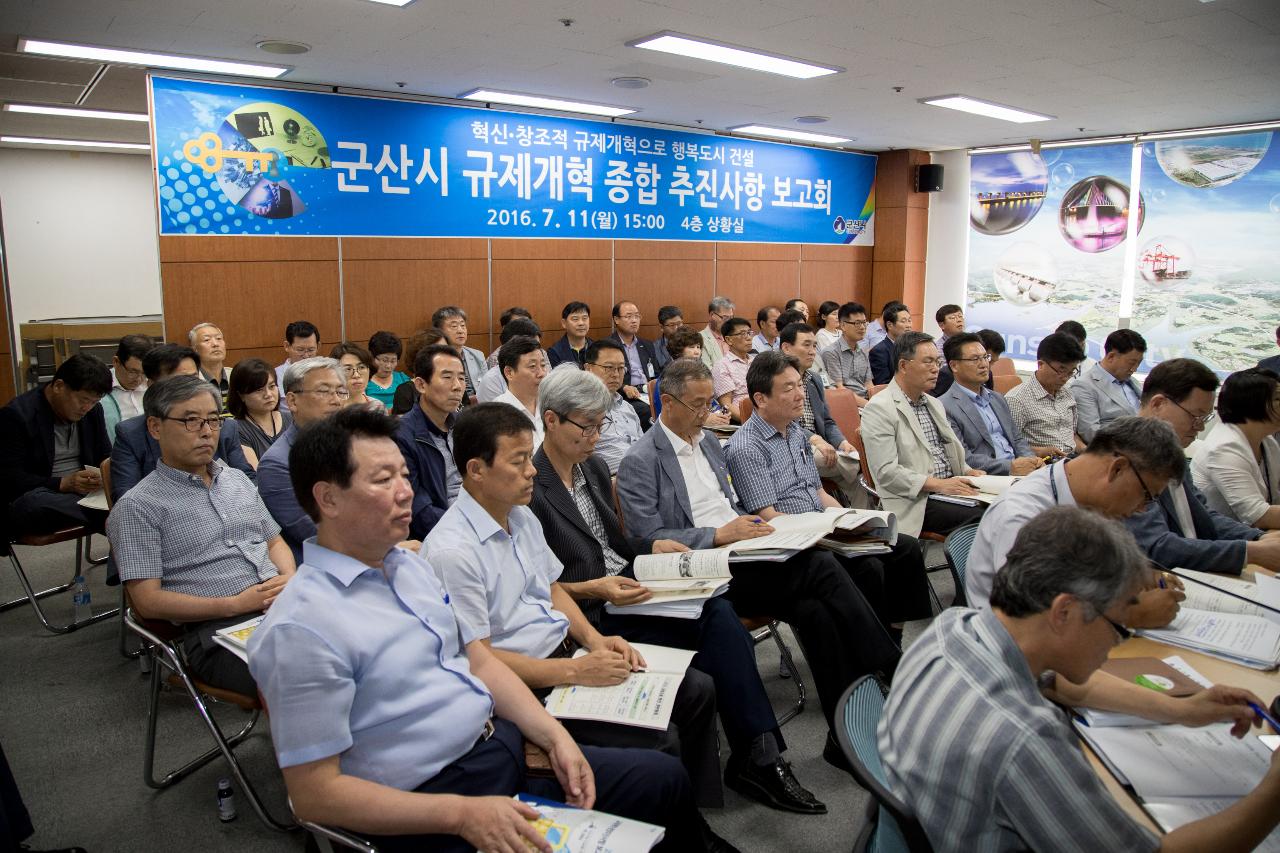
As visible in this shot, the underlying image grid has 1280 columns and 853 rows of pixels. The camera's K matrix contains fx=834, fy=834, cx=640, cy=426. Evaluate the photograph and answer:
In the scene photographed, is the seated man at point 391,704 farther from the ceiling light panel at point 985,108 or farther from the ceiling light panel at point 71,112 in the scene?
the ceiling light panel at point 71,112

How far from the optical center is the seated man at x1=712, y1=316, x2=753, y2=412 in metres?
6.56

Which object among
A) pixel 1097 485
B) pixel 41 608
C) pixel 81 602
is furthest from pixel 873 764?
pixel 41 608

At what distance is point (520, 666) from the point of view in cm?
220

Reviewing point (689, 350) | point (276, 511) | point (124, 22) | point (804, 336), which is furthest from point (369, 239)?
point (276, 511)

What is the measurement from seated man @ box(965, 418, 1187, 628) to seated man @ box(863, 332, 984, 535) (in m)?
1.60

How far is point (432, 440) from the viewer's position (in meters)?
3.64

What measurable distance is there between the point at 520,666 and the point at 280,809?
1.23 metres

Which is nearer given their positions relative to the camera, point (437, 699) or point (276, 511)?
point (437, 699)

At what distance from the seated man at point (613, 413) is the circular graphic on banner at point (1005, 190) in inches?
311

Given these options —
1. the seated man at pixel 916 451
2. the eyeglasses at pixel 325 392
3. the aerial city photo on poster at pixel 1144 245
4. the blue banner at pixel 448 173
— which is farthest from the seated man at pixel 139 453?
the aerial city photo on poster at pixel 1144 245

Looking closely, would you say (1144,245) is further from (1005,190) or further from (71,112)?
(71,112)

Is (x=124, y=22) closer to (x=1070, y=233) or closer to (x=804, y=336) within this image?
(x=804, y=336)

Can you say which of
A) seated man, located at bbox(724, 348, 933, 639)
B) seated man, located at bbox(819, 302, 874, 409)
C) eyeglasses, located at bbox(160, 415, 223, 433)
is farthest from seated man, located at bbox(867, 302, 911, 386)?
eyeglasses, located at bbox(160, 415, 223, 433)

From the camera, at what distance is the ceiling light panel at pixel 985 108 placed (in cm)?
761
